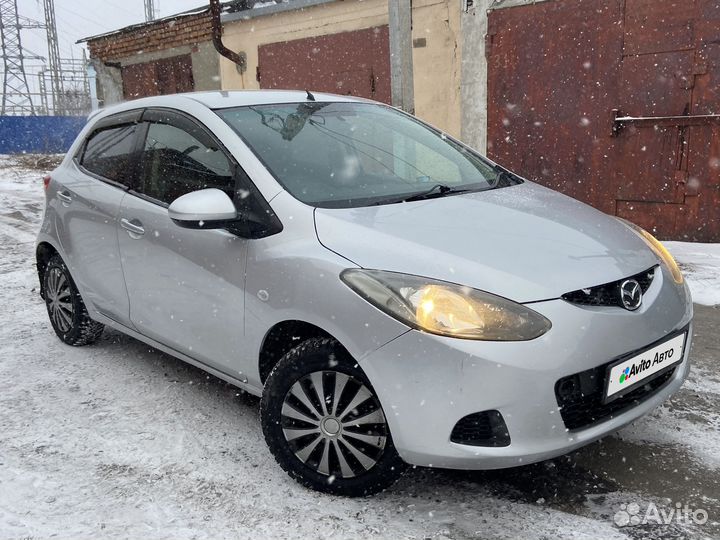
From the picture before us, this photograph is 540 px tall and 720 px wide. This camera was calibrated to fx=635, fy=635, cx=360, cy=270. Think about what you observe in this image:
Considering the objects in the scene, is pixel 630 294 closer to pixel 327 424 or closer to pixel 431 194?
pixel 431 194

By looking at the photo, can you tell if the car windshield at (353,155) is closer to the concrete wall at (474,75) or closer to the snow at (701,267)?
the snow at (701,267)

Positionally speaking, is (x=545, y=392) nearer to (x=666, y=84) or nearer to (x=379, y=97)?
(x=666, y=84)

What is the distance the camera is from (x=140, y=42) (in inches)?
585

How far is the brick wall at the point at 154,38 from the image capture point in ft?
43.0

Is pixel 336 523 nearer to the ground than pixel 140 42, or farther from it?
nearer to the ground

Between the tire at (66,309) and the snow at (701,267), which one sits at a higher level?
the tire at (66,309)

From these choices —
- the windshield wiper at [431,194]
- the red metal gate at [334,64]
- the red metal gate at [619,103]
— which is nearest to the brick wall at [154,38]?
the red metal gate at [334,64]

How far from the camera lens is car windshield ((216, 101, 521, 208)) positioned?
275 centimetres

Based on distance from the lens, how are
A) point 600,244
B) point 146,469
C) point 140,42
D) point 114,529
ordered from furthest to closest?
point 140,42 → point 146,469 → point 600,244 → point 114,529

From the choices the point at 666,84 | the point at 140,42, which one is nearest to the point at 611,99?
the point at 666,84

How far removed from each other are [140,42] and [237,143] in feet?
45.0

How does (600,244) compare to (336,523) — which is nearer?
(336,523)

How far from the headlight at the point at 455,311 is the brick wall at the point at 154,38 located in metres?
12.2

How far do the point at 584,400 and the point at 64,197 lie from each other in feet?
10.7
